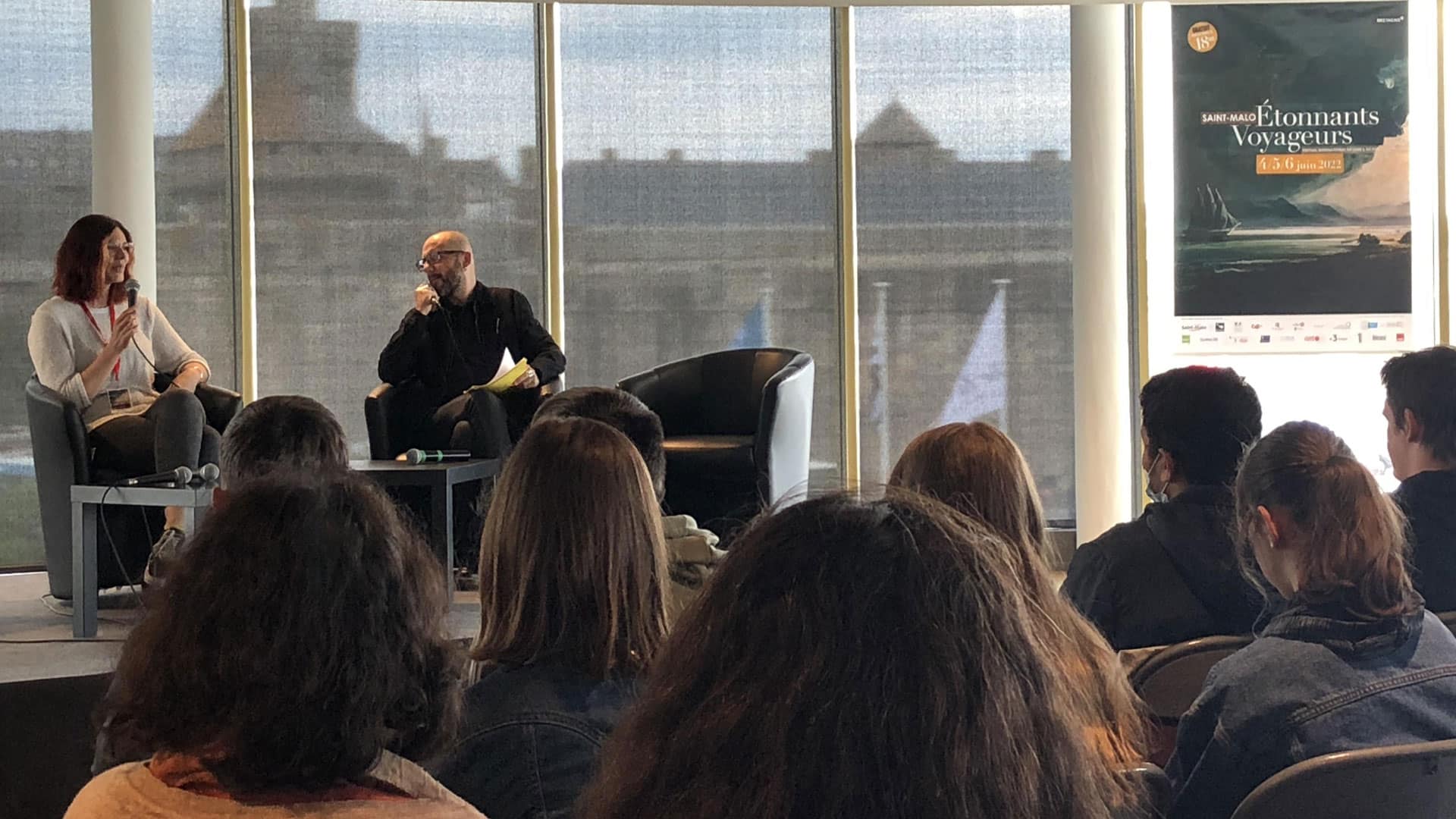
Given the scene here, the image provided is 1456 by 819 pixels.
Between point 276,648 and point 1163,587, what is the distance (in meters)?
1.65

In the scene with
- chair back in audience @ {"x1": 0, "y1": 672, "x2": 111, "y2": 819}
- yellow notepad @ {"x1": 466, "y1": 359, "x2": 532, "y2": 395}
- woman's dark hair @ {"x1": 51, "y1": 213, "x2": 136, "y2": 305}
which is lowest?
chair back in audience @ {"x1": 0, "y1": 672, "x2": 111, "y2": 819}

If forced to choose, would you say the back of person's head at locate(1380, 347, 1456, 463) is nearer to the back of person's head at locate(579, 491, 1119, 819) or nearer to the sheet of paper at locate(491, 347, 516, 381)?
the back of person's head at locate(579, 491, 1119, 819)

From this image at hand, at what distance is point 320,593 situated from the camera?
1197mm

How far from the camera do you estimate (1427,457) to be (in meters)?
2.79

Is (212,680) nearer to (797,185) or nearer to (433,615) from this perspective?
(433,615)

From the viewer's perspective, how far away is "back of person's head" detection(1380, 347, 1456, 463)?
9.12 ft

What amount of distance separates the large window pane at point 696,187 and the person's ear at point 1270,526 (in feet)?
17.4

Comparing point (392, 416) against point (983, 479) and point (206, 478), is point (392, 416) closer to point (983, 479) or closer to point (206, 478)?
point (206, 478)

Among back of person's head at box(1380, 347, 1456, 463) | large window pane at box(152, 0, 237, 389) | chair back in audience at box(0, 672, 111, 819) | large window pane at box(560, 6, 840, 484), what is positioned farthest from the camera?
large window pane at box(560, 6, 840, 484)

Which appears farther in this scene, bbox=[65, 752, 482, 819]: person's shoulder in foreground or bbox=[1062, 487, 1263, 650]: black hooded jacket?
bbox=[1062, 487, 1263, 650]: black hooded jacket

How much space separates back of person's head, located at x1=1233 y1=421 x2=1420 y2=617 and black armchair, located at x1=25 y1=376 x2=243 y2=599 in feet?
12.2

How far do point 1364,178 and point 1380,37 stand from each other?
2.19 ft

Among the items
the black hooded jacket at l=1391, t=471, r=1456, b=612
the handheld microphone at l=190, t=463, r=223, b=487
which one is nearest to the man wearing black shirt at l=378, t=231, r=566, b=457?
the handheld microphone at l=190, t=463, r=223, b=487

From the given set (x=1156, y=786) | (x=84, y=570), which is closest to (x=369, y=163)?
(x=84, y=570)
